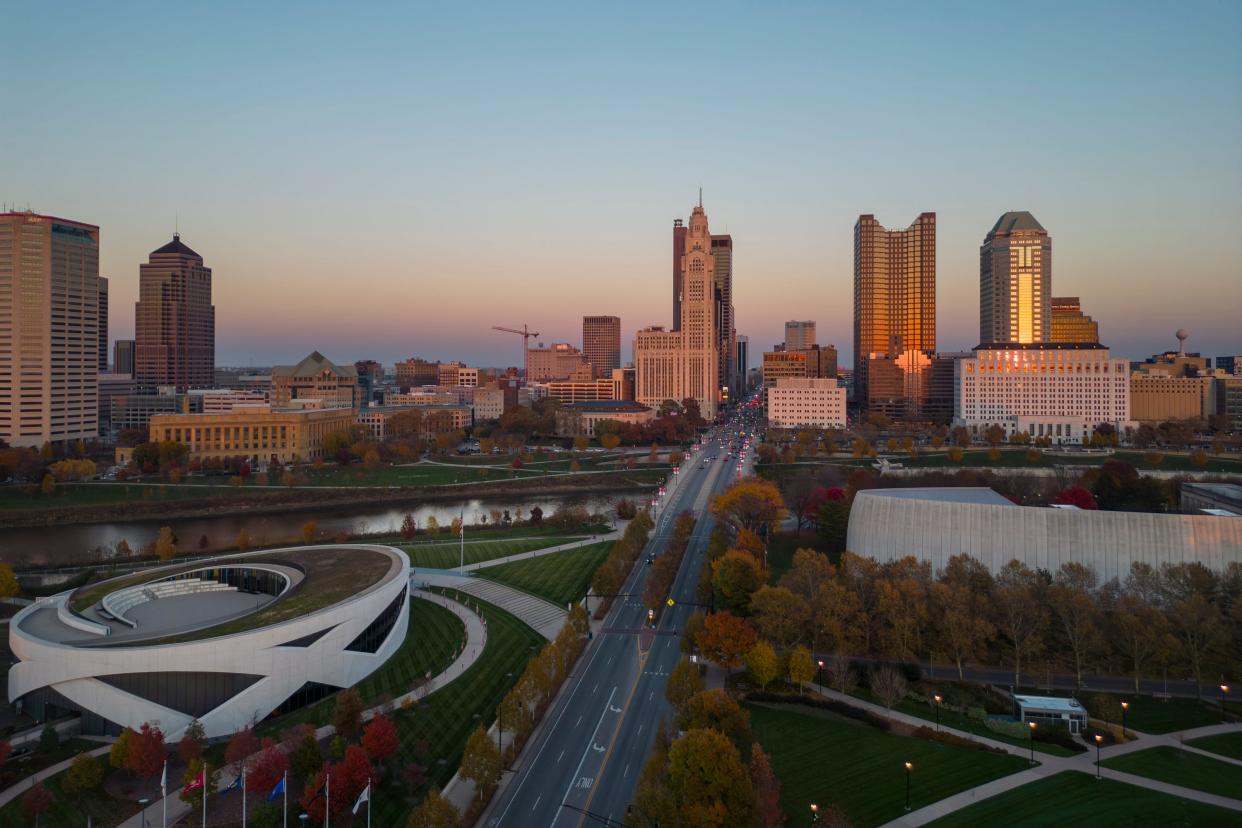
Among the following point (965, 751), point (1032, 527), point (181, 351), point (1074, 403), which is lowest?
point (965, 751)

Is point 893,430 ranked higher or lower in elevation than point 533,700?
higher

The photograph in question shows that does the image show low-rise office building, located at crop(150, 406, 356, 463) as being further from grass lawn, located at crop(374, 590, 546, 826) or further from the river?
grass lawn, located at crop(374, 590, 546, 826)

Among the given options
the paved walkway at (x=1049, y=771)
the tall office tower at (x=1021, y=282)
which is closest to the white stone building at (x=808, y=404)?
the tall office tower at (x=1021, y=282)

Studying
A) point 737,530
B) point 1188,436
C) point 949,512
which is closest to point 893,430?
point 1188,436

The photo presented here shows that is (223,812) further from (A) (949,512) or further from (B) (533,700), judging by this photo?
(A) (949,512)

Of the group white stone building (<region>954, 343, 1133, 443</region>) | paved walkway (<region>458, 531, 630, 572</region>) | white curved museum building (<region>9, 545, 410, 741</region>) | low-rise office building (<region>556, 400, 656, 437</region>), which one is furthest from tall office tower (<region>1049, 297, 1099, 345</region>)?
white curved museum building (<region>9, 545, 410, 741</region>)

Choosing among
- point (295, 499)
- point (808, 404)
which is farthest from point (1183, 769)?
point (808, 404)

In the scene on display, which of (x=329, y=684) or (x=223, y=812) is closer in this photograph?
(x=223, y=812)

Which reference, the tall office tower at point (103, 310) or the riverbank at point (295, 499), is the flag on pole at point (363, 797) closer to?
the riverbank at point (295, 499)
